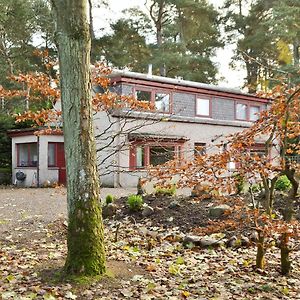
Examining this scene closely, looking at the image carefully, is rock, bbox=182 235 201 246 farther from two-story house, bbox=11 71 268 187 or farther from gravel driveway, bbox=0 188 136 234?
two-story house, bbox=11 71 268 187

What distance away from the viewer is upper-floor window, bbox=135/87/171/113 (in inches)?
760

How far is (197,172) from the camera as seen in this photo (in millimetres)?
5172

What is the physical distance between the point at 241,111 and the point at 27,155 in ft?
39.6

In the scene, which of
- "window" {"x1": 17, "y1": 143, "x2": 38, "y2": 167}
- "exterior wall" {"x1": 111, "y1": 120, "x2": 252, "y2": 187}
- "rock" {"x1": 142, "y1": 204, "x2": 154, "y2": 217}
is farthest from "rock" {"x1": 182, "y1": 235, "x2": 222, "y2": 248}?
"window" {"x1": 17, "y1": 143, "x2": 38, "y2": 167}

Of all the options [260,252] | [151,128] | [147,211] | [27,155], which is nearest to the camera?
[260,252]

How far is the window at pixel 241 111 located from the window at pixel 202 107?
2.28 metres

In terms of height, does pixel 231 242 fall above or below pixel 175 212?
below

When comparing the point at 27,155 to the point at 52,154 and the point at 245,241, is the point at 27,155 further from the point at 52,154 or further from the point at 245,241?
the point at 245,241

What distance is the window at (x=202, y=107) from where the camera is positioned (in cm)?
2175

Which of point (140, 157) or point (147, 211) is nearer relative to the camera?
point (147, 211)

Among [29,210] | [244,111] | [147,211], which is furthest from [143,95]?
[147,211]

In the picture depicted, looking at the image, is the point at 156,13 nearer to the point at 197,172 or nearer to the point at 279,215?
the point at 279,215

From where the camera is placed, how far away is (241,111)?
2391cm

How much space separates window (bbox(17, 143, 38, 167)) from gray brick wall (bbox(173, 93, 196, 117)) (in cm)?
719
